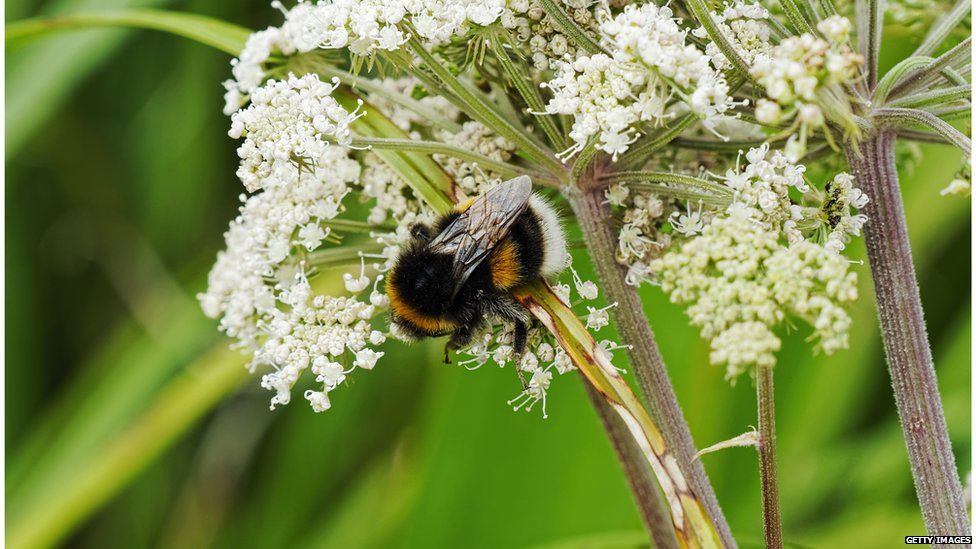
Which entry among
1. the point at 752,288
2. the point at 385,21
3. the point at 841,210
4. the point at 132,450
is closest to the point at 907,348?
the point at 841,210

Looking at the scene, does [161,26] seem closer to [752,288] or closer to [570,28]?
[570,28]

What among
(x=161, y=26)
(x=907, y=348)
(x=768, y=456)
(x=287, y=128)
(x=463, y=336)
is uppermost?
(x=161, y=26)

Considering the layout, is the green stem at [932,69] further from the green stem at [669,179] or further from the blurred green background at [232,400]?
the blurred green background at [232,400]

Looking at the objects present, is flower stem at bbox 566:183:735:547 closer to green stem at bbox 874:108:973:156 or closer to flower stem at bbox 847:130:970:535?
flower stem at bbox 847:130:970:535

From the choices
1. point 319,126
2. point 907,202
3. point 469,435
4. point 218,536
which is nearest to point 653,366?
point 319,126

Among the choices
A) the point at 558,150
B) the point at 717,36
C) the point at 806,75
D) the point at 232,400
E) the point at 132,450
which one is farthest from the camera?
the point at 232,400

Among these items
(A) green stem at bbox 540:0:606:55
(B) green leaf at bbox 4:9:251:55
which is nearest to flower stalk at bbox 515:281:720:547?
(A) green stem at bbox 540:0:606:55
